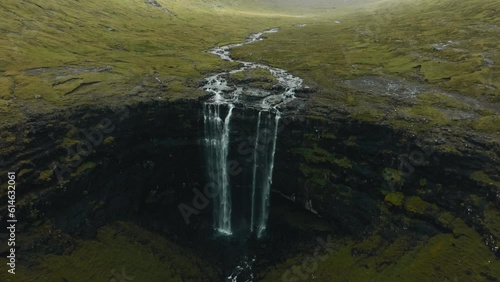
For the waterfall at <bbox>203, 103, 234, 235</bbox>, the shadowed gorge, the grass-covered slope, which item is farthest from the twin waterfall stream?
the grass-covered slope

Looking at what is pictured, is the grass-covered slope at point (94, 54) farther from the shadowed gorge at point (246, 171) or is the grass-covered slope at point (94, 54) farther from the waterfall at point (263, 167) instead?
the waterfall at point (263, 167)

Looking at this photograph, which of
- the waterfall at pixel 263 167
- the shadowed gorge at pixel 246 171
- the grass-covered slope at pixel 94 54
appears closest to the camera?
the shadowed gorge at pixel 246 171

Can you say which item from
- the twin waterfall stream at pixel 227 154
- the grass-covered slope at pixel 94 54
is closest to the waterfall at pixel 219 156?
the twin waterfall stream at pixel 227 154

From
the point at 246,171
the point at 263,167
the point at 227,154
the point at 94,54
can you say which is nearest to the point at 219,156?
the point at 227,154

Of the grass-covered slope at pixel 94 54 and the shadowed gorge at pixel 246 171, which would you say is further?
the grass-covered slope at pixel 94 54

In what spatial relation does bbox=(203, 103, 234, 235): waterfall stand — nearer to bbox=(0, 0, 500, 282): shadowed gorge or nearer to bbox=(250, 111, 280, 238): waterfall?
bbox=(0, 0, 500, 282): shadowed gorge

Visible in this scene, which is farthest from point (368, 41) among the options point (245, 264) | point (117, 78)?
point (245, 264)
